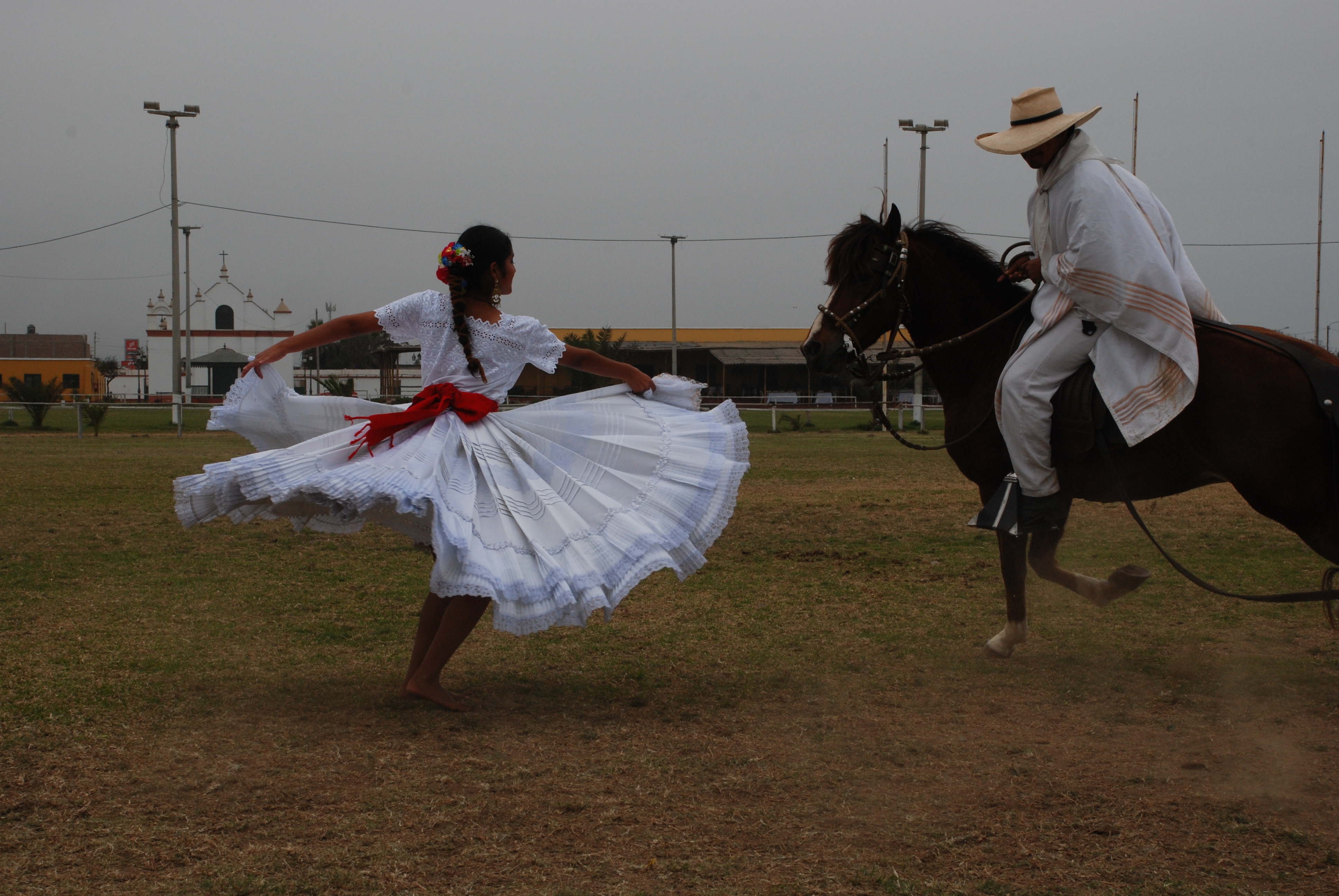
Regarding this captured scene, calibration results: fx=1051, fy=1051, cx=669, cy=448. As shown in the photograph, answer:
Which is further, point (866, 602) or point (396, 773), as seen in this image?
point (866, 602)

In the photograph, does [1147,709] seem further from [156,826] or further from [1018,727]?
[156,826]

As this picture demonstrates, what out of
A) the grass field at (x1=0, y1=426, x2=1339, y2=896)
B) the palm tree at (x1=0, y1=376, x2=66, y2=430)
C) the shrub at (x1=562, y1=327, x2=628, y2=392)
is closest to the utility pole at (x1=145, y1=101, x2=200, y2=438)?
the palm tree at (x1=0, y1=376, x2=66, y2=430)

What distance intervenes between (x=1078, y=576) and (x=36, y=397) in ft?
114

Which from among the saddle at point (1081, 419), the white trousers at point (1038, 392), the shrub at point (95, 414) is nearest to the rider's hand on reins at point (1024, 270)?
the white trousers at point (1038, 392)

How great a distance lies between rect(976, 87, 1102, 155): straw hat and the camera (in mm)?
4520

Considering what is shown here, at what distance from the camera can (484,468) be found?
14.0 ft

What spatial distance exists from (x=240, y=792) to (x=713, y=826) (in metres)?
1.59

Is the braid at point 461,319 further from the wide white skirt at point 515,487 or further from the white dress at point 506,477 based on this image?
the wide white skirt at point 515,487

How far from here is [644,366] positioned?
181 ft

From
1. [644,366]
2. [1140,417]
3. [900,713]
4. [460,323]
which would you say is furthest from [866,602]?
[644,366]

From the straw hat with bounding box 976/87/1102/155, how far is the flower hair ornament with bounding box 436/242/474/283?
240cm

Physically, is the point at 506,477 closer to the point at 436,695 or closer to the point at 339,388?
the point at 436,695

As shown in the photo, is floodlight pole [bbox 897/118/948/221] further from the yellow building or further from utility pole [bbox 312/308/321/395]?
the yellow building

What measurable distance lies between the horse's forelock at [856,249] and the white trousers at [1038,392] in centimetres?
95
